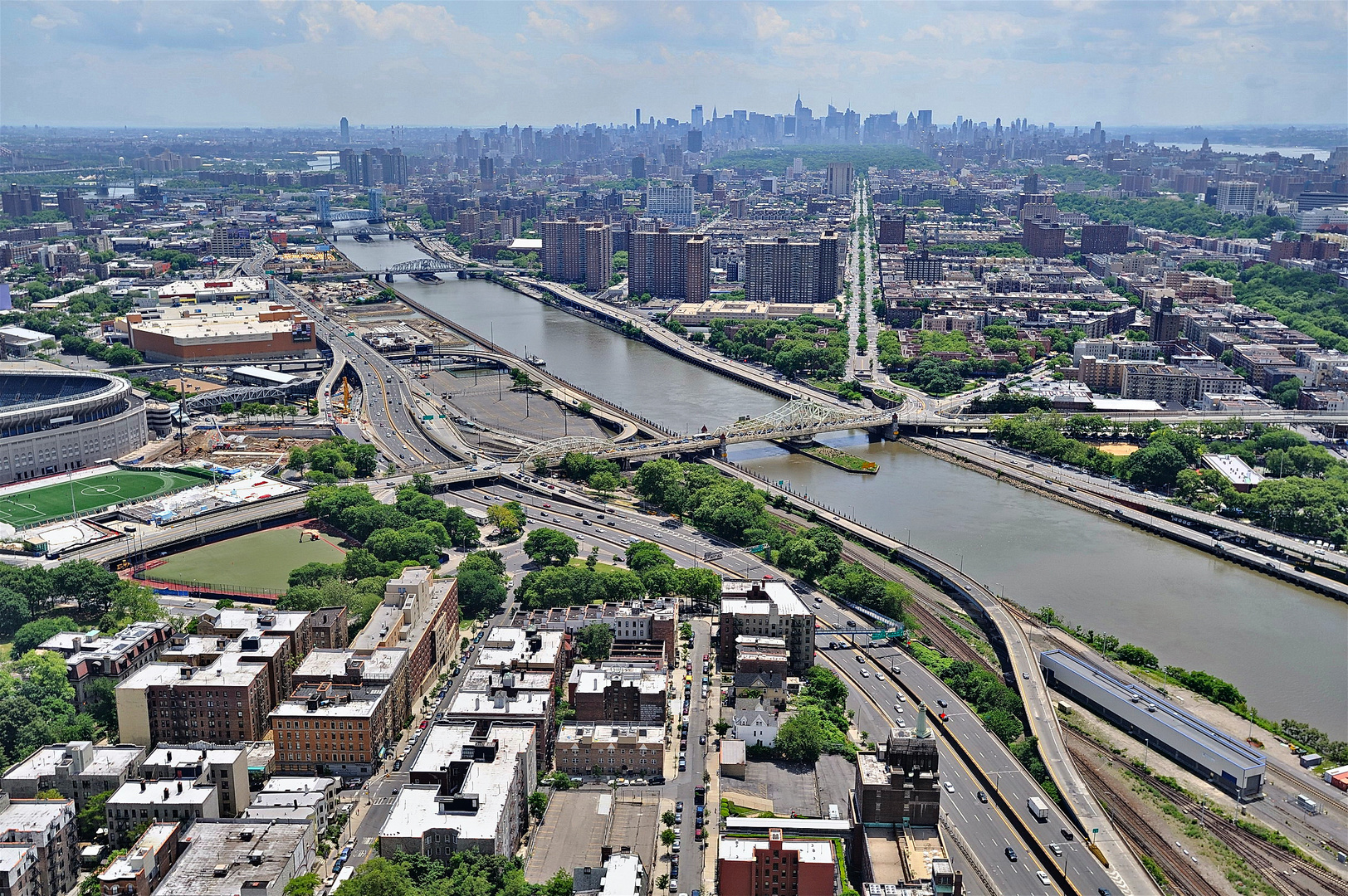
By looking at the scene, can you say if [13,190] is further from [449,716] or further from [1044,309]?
[449,716]

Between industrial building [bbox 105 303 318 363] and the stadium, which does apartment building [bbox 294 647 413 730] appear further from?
industrial building [bbox 105 303 318 363]

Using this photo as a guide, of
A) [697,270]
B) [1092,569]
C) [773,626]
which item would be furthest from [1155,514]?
[697,270]

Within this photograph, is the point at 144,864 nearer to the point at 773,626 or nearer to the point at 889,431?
the point at 773,626

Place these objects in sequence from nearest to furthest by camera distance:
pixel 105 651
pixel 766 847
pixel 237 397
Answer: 1. pixel 766 847
2. pixel 105 651
3. pixel 237 397

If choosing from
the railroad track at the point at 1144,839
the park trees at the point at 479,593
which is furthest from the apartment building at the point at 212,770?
the railroad track at the point at 1144,839

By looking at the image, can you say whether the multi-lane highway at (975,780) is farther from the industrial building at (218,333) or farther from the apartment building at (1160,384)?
the industrial building at (218,333)

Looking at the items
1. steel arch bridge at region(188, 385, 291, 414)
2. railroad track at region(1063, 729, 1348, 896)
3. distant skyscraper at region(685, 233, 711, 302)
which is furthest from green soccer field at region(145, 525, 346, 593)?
distant skyscraper at region(685, 233, 711, 302)
